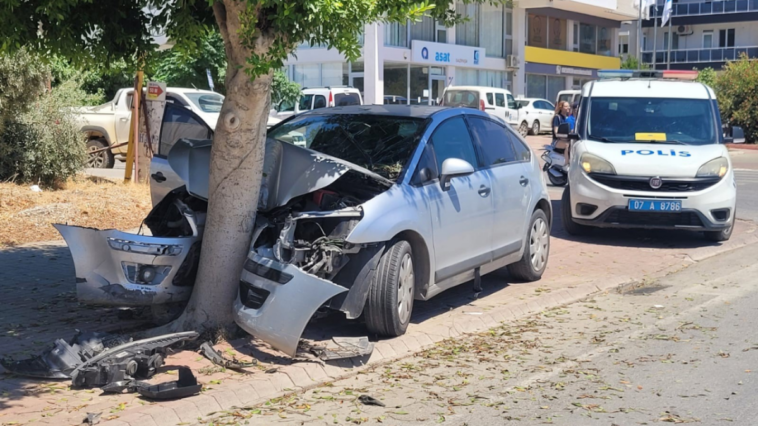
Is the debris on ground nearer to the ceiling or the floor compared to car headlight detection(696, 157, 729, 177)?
nearer to the floor

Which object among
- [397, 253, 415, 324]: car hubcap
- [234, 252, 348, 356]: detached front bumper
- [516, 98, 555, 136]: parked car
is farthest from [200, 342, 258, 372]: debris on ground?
[516, 98, 555, 136]: parked car

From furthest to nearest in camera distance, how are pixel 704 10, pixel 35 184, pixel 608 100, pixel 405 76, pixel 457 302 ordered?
pixel 704 10 < pixel 405 76 < pixel 35 184 < pixel 608 100 < pixel 457 302

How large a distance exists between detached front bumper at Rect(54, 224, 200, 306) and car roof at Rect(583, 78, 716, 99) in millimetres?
8059

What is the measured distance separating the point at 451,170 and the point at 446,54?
34.1 metres

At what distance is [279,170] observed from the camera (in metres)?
6.97

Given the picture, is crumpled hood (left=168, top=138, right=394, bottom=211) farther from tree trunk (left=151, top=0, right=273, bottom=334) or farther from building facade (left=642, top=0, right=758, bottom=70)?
building facade (left=642, top=0, right=758, bottom=70)

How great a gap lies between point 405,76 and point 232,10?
33114 millimetres

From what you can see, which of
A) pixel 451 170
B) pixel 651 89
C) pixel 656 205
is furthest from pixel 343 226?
pixel 651 89

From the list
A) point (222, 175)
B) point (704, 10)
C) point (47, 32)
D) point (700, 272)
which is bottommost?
point (700, 272)

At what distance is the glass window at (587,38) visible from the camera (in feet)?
178

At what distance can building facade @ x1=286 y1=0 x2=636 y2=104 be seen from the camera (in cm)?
3741

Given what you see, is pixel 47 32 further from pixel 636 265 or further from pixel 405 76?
pixel 405 76

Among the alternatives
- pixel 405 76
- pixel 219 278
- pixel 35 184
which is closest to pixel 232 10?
pixel 219 278

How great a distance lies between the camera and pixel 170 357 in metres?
6.19
